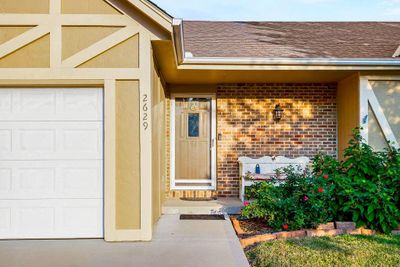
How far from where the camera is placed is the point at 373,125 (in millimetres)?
7223

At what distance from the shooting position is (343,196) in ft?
18.4

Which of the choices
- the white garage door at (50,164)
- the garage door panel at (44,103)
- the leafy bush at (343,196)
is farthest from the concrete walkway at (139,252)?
the garage door panel at (44,103)

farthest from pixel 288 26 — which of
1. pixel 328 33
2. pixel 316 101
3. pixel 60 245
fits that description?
pixel 60 245

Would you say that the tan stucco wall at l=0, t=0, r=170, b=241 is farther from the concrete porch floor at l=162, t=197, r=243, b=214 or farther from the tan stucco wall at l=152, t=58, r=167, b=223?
the concrete porch floor at l=162, t=197, r=243, b=214

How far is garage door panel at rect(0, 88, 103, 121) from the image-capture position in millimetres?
5188

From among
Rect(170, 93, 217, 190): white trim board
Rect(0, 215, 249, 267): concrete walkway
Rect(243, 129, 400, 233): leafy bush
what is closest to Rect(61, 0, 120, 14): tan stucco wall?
Rect(0, 215, 249, 267): concrete walkway

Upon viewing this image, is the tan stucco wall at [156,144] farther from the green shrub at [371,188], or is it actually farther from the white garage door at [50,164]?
the green shrub at [371,188]

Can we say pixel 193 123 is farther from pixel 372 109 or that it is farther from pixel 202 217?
pixel 372 109

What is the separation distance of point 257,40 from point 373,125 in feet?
10.1

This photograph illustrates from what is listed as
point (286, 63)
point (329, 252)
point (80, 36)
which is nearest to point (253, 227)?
point (329, 252)

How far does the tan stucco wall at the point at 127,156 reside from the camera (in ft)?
16.6

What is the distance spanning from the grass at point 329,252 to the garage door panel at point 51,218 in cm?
221

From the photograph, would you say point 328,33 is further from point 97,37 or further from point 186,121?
point 97,37

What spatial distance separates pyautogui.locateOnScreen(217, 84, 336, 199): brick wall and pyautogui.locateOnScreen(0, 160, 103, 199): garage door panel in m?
3.70
